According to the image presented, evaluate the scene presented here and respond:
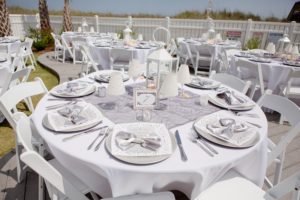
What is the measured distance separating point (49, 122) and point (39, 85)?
85 centimetres

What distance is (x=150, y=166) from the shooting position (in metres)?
1.07

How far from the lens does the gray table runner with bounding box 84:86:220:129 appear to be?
1.50m

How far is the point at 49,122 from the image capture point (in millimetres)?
1369

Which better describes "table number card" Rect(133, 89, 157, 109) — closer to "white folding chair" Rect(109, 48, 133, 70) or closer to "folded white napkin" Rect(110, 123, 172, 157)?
"folded white napkin" Rect(110, 123, 172, 157)

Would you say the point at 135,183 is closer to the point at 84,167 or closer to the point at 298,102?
the point at 84,167

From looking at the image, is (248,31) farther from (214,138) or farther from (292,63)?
(214,138)

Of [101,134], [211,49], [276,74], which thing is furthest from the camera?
[211,49]

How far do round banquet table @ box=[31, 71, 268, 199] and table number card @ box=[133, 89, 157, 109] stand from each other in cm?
32

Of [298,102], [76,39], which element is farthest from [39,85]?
[76,39]

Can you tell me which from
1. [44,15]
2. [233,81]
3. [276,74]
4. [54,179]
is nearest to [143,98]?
[54,179]

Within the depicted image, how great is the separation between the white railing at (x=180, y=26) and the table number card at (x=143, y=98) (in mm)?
6733

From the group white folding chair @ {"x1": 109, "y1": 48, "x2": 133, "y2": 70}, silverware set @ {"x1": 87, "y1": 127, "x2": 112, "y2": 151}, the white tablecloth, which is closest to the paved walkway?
silverware set @ {"x1": 87, "y1": 127, "x2": 112, "y2": 151}

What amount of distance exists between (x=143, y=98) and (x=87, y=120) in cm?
39

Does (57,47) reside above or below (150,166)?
below
